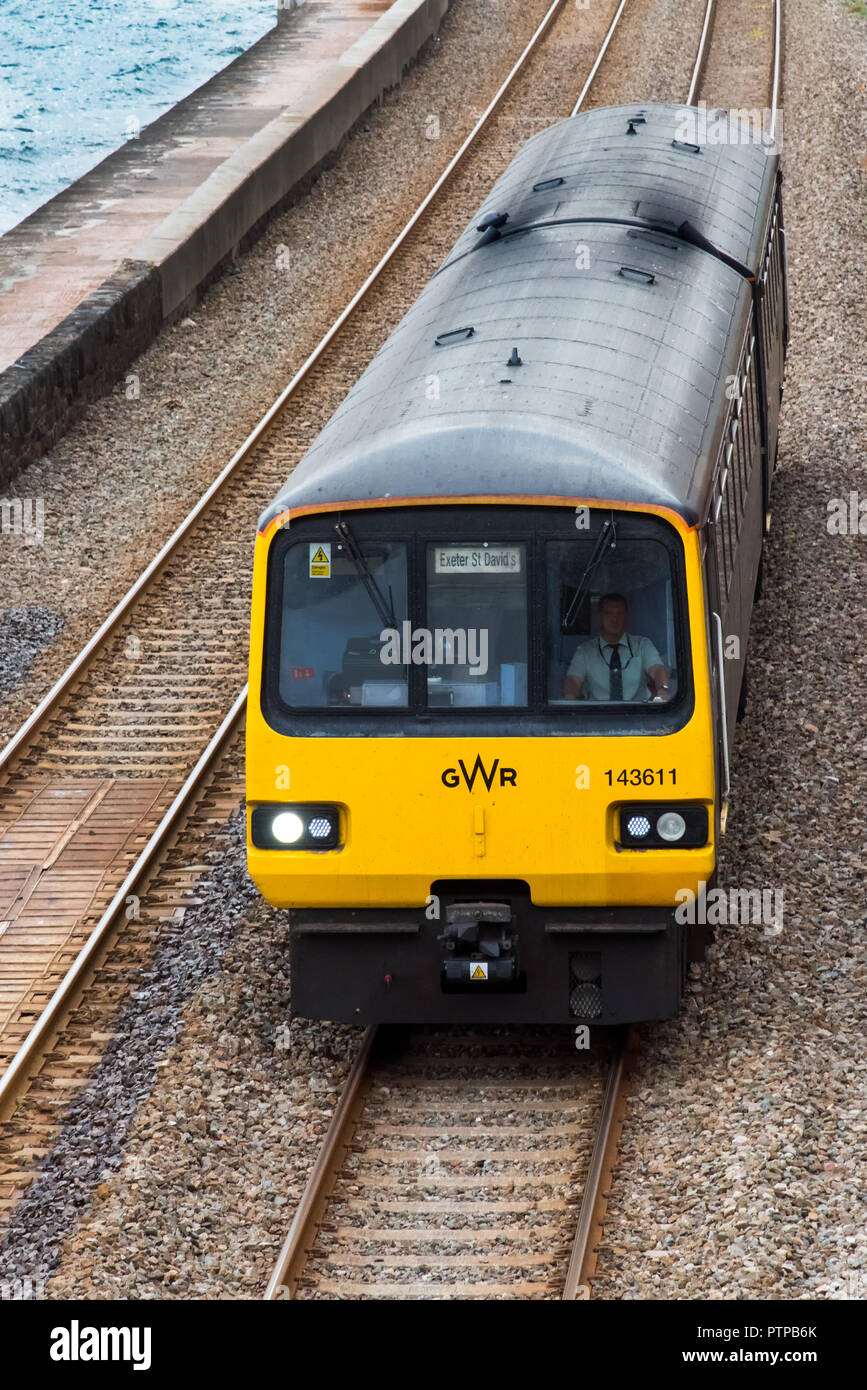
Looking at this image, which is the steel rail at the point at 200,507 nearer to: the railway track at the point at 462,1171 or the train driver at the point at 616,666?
the railway track at the point at 462,1171

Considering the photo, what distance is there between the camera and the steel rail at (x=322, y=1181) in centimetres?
649

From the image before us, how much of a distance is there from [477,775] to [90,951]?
279cm

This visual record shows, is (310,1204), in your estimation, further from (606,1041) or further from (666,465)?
(666,465)

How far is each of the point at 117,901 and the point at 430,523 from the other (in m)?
3.31

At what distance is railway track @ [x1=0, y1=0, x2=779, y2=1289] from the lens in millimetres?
8320

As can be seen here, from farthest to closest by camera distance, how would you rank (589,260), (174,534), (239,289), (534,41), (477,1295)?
(534,41), (239,289), (174,534), (589,260), (477,1295)

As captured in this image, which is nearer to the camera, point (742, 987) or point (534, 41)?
point (742, 987)

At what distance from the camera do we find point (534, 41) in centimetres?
2933

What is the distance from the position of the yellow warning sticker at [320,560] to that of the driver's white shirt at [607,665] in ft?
3.65

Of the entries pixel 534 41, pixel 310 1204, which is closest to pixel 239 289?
pixel 534 41

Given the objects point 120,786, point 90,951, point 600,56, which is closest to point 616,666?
point 90,951

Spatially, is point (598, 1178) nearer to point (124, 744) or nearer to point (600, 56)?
point (124, 744)

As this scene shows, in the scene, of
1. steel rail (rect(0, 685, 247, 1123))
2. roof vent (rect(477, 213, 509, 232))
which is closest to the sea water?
roof vent (rect(477, 213, 509, 232))

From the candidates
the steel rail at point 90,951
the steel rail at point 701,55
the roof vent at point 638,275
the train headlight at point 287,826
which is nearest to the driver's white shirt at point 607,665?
the train headlight at point 287,826
